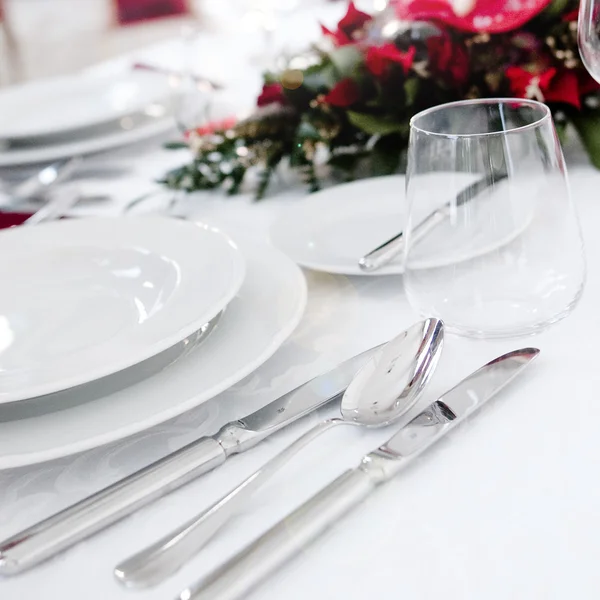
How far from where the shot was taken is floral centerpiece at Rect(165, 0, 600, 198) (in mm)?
778

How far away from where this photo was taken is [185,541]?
344 mm

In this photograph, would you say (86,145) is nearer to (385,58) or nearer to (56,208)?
(56,208)

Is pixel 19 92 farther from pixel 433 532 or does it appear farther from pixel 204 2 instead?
pixel 204 2

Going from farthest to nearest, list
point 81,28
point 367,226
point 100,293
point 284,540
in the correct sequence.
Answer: point 81,28
point 367,226
point 100,293
point 284,540

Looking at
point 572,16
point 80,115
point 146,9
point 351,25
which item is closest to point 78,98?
point 80,115

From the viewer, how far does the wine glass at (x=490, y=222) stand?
0.44 m

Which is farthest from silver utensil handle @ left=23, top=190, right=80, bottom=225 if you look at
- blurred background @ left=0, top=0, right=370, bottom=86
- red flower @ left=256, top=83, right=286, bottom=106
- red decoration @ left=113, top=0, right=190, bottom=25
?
red decoration @ left=113, top=0, right=190, bottom=25

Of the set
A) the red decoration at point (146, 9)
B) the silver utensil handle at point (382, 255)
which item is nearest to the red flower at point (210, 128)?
the silver utensil handle at point (382, 255)

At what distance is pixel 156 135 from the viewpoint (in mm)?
1136

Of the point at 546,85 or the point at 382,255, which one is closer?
the point at 382,255

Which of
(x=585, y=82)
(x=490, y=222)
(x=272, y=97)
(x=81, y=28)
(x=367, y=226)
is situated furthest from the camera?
(x=81, y=28)

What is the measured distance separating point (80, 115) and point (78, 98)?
0.08 meters

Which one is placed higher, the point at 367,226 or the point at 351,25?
the point at 351,25

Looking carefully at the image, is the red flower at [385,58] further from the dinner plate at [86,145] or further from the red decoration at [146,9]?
the red decoration at [146,9]
